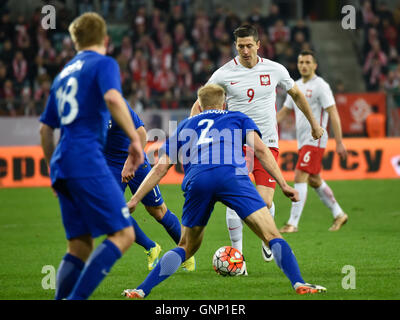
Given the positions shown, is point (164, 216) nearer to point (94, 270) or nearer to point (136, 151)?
point (94, 270)

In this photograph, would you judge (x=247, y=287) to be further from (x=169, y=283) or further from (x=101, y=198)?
(x=101, y=198)

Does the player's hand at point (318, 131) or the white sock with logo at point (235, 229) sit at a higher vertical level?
the player's hand at point (318, 131)

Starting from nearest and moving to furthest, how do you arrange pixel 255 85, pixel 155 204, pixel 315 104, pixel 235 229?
1. pixel 155 204
2. pixel 235 229
3. pixel 255 85
4. pixel 315 104

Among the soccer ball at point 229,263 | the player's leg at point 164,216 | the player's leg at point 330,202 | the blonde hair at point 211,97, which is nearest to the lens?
the blonde hair at point 211,97

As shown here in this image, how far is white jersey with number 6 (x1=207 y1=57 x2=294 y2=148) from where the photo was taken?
27.0ft

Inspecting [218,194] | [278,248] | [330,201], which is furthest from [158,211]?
[330,201]

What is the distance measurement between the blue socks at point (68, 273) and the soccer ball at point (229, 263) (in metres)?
2.23

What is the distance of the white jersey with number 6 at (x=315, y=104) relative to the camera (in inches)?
431

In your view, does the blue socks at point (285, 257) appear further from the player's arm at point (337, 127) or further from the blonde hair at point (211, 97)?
the player's arm at point (337, 127)

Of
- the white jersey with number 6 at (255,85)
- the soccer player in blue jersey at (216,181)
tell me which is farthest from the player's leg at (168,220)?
the soccer player in blue jersey at (216,181)

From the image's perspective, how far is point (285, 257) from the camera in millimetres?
6090

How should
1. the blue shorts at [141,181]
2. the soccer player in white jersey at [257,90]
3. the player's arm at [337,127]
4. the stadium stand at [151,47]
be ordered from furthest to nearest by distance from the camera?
the stadium stand at [151,47] → the player's arm at [337,127] → the soccer player in white jersey at [257,90] → the blue shorts at [141,181]

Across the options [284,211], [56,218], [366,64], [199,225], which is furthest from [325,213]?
[366,64]

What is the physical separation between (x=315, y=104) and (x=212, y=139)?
508cm
